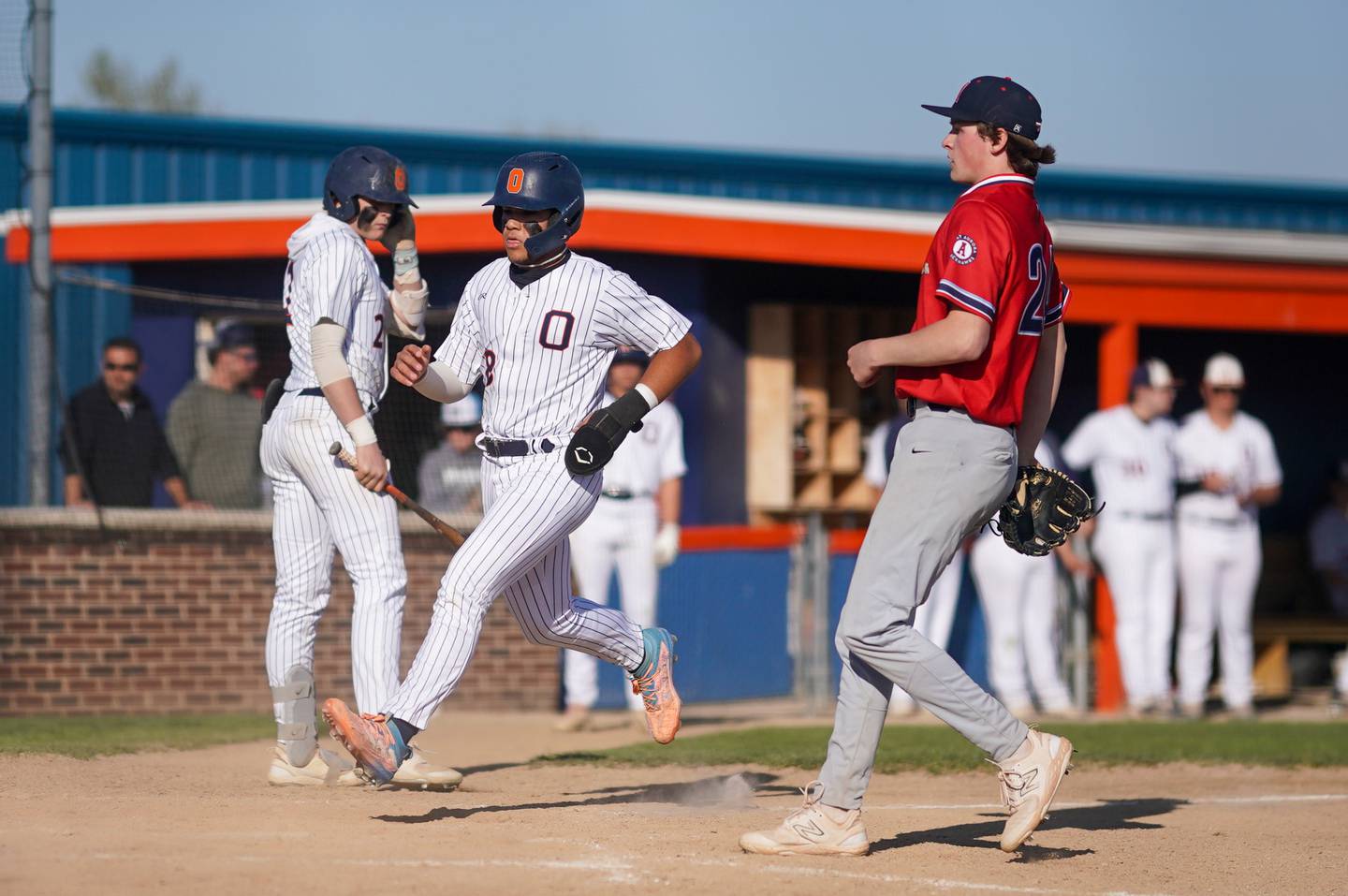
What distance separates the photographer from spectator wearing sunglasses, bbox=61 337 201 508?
32.9 feet

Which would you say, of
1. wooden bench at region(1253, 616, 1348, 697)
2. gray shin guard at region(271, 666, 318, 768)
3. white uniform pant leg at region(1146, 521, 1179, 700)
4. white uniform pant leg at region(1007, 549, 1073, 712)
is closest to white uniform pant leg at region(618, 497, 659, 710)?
white uniform pant leg at region(1007, 549, 1073, 712)

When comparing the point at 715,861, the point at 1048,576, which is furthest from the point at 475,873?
the point at 1048,576

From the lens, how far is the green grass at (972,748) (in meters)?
7.73

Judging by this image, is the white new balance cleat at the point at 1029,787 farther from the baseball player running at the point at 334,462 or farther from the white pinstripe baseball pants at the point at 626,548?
the white pinstripe baseball pants at the point at 626,548

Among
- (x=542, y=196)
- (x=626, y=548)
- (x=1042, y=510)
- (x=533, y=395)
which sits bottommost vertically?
(x=626, y=548)

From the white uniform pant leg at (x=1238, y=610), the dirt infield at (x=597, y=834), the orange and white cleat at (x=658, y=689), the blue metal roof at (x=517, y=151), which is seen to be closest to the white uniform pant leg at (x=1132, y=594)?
the white uniform pant leg at (x=1238, y=610)

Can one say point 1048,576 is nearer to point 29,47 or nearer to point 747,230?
point 747,230

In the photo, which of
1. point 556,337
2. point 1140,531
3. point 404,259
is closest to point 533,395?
point 556,337

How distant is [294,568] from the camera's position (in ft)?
20.8

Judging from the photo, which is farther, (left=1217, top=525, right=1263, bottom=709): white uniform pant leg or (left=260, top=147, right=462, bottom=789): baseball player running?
(left=1217, top=525, right=1263, bottom=709): white uniform pant leg

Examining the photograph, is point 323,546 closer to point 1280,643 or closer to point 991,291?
point 991,291

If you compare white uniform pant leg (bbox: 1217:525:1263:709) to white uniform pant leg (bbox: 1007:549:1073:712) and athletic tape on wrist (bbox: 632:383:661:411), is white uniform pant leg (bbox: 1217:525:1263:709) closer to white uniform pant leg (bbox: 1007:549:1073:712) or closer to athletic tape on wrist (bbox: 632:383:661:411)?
white uniform pant leg (bbox: 1007:549:1073:712)

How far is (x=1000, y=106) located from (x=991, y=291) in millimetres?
601

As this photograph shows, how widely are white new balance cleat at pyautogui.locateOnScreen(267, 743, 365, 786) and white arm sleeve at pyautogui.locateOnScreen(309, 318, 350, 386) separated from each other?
58.8 inches
